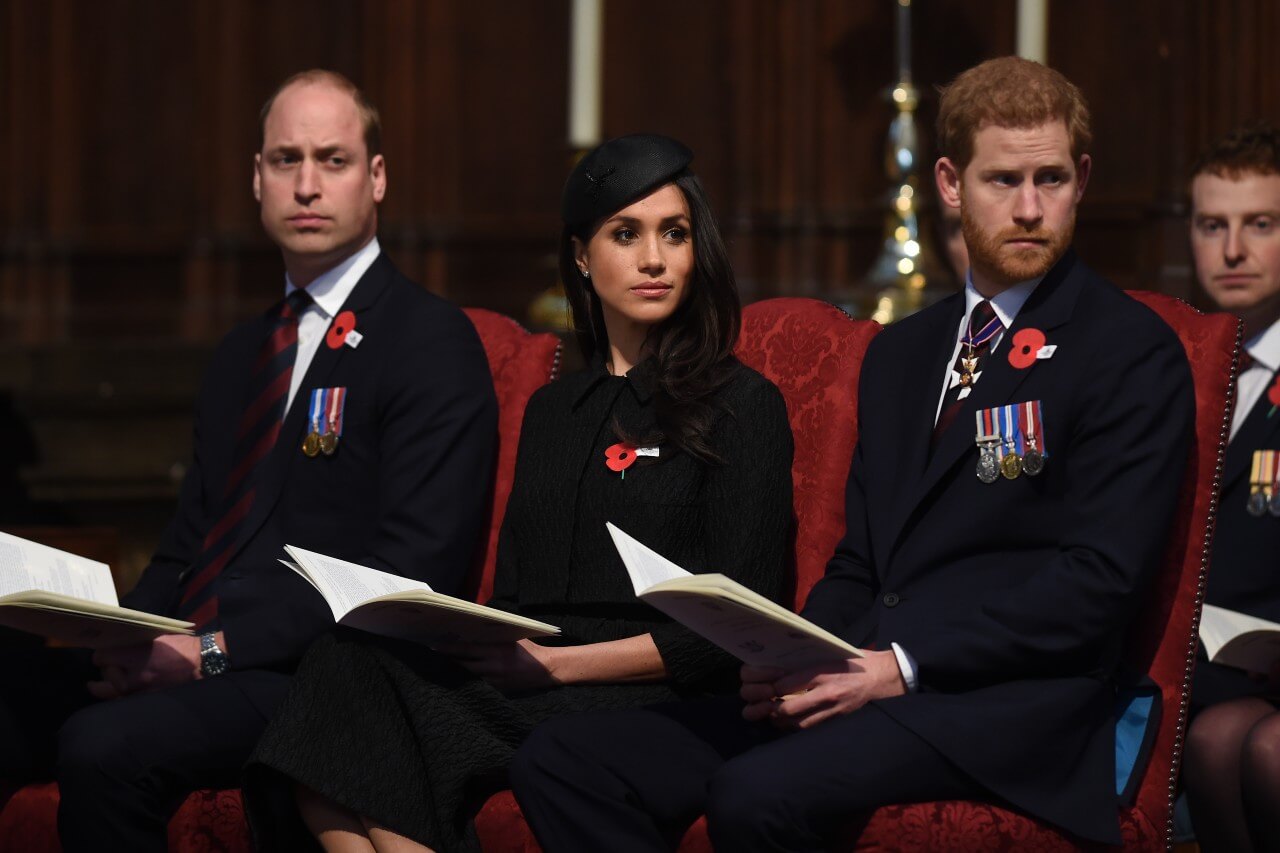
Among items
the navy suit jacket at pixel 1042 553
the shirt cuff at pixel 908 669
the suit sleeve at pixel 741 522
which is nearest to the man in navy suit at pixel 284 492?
the suit sleeve at pixel 741 522

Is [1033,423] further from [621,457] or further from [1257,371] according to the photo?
[1257,371]

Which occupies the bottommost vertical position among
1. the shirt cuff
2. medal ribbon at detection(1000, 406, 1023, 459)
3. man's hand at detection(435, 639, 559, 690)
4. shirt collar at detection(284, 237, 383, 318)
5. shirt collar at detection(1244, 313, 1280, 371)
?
man's hand at detection(435, 639, 559, 690)

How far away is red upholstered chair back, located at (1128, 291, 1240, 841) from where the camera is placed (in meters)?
2.65

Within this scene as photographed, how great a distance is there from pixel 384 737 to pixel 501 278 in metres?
2.95

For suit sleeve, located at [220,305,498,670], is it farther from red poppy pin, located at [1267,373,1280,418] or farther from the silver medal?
red poppy pin, located at [1267,373,1280,418]

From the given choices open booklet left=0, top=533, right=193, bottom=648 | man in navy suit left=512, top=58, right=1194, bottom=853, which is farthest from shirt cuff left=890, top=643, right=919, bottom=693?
open booklet left=0, top=533, right=193, bottom=648

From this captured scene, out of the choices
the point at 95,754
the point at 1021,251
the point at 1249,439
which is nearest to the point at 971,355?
the point at 1021,251

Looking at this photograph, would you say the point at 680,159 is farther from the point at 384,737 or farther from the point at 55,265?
the point at 55,265

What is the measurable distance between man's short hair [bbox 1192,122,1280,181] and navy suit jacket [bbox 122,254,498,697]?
4.93 feet

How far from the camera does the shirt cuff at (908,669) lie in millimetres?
2596

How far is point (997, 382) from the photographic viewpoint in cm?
275

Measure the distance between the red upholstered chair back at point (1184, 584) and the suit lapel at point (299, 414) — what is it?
150cm

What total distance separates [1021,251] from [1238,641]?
77 cm

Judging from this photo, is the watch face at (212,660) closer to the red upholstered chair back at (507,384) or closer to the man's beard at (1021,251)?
the red upholstered chair back at (507,384)
